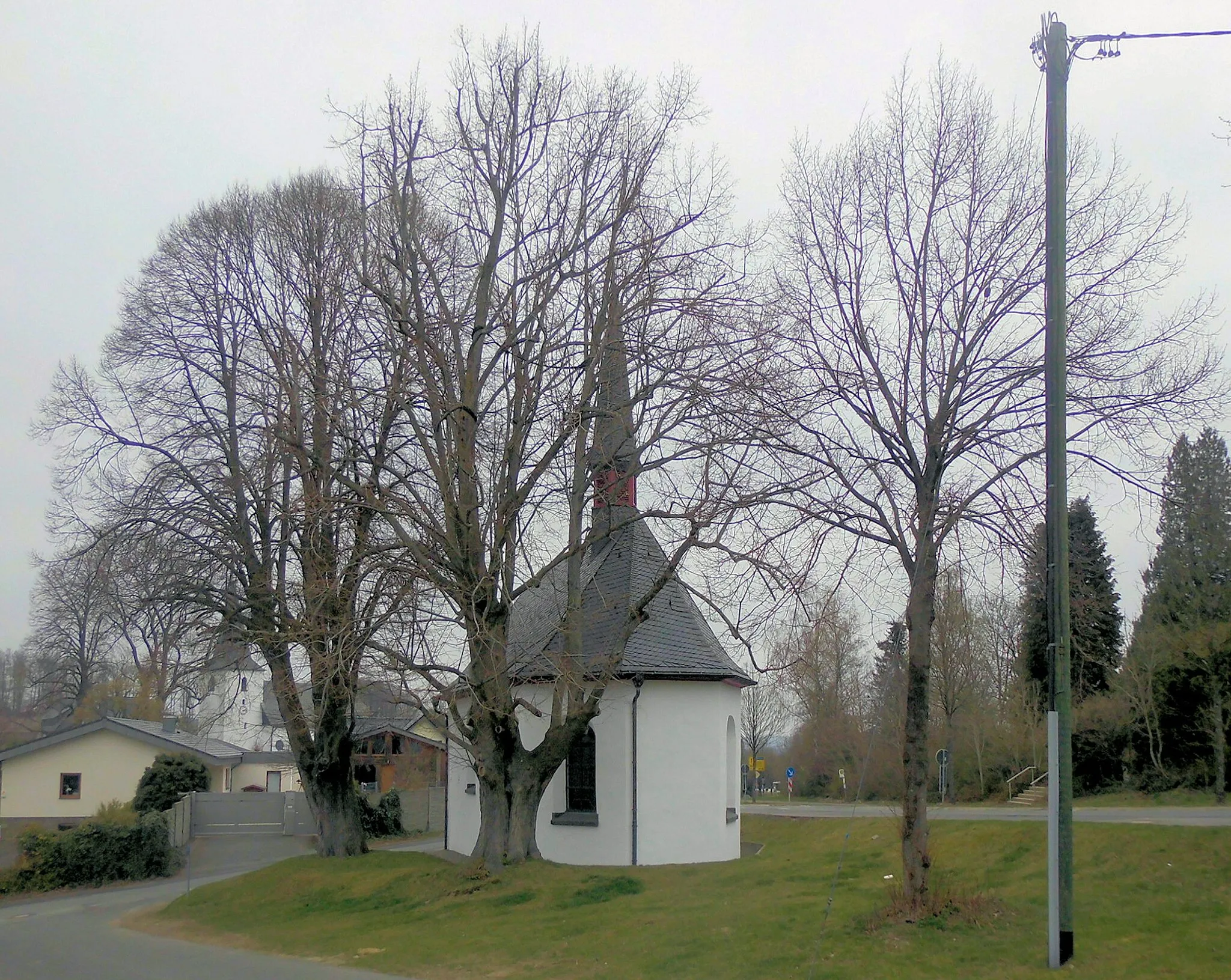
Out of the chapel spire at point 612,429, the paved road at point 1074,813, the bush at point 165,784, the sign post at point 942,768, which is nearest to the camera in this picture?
the paved road at point 1074,813

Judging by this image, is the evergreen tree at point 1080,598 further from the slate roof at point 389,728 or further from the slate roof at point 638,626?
the slate roof at point 389,728

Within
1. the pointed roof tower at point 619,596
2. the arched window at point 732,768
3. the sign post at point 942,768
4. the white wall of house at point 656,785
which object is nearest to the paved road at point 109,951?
the pointed roof tower at point 619,596

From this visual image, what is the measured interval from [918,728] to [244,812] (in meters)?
35.9

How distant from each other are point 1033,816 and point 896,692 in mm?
4241

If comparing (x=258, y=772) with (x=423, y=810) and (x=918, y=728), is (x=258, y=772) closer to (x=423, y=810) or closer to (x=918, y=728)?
(x=423, y=810)

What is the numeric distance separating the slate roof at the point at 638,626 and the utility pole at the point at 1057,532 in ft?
38.0

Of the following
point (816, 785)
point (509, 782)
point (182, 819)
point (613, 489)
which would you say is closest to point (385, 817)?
point (182, 819)

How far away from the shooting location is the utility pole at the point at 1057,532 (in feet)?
30.1

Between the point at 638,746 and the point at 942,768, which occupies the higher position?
the point at 638,746

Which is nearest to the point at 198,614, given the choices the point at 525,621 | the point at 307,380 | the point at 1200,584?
the point at 307,380

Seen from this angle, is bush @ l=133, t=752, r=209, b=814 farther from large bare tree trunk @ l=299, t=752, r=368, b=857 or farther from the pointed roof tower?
the pointed roof tower

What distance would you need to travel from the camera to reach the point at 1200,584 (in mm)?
34031

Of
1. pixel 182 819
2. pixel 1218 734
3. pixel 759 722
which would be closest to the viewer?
pixel 1218 734

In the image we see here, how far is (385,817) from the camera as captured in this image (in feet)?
137
